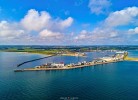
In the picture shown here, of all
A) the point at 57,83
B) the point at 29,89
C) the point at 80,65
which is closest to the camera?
the point at 29,89

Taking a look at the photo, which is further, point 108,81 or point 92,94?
point 108,81

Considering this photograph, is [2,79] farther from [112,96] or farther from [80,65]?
[80,65]

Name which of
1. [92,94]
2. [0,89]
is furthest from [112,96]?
[0,89]

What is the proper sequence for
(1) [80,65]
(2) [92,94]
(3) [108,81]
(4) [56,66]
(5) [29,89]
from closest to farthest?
(2) [92,94] < (5) [29,89] < (3) [108,81] < (4) [56,66] < (1) [80,65]

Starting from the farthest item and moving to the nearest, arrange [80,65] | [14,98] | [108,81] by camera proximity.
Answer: [80,65]
[108,81]
[14,98]

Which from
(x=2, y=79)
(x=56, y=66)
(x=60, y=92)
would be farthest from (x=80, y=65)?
(x=60, y=92)

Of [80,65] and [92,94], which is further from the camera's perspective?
[80,65]

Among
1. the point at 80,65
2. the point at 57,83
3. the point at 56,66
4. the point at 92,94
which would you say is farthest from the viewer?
the point at 80,65

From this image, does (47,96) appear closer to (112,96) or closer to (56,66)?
(112,96)

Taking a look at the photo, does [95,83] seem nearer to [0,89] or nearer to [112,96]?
[112,96]
